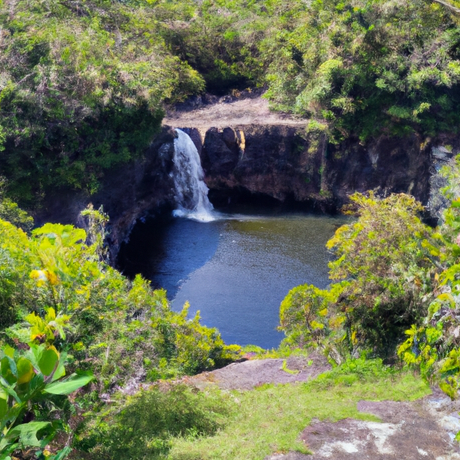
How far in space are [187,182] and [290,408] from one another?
73.8 ft

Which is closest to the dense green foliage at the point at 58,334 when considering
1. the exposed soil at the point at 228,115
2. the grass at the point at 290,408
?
the grass at the point at 290,408

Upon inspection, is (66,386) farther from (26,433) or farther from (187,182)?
(187,182)

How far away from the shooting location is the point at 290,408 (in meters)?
8.45

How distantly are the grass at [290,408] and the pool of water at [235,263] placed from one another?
26.7ft

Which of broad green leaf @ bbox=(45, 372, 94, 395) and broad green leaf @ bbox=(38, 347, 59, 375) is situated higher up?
broad green leaf @ bbox=(38, 347, 59, 375)

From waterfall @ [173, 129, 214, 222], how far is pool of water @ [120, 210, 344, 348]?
1.28 m

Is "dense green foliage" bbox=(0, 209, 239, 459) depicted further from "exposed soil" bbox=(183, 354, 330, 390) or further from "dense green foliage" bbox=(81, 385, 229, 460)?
"exposed soil" bbox=(183, 354, 330, 390)

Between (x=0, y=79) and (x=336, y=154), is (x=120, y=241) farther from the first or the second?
(x=336, y=154)

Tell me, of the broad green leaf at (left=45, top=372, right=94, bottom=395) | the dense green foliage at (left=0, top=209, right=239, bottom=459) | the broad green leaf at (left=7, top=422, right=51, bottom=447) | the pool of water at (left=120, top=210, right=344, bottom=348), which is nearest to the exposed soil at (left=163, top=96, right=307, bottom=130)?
the pool of water at (left=120, top=210, right=344, bottom=348)

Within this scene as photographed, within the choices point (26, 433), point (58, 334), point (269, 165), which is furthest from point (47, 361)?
point (269, 165)

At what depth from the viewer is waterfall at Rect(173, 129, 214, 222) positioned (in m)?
29.2

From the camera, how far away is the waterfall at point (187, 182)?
29250 millimetres

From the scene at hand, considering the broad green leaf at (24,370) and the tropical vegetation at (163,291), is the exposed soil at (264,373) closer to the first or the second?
the tropical vegetation at (163,291)

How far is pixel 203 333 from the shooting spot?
13.1 meters
